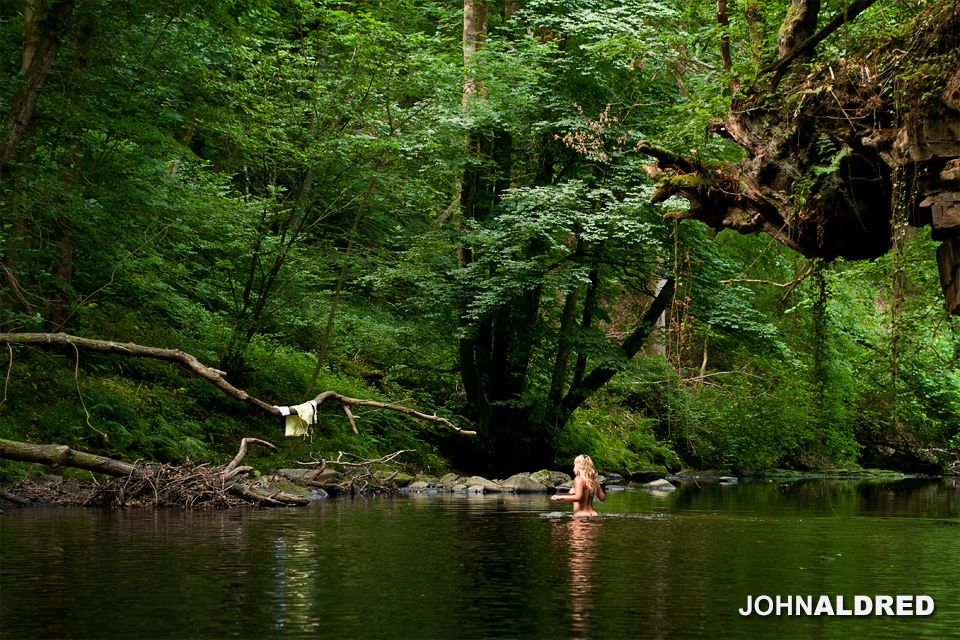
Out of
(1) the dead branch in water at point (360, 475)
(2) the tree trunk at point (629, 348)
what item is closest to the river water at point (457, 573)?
(1) the dead branch in water at point (360, 475)

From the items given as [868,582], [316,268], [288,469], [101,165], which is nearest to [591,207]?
[316,268]

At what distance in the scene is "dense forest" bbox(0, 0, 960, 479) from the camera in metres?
11.6

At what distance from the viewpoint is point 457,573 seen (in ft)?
29.3

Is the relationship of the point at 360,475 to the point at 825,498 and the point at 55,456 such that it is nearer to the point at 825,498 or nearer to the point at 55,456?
the point at 55,456

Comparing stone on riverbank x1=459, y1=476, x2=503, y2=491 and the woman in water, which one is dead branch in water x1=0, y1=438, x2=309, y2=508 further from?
stone on riverbank x1=459, y1=476, x2=503, y2=491

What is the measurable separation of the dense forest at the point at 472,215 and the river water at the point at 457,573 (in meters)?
1.93

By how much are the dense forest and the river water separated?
1.93m

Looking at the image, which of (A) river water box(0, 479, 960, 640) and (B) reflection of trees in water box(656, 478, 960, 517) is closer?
(A) river water box(0, 479, 960, 640)

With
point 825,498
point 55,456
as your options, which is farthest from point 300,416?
point 825,498

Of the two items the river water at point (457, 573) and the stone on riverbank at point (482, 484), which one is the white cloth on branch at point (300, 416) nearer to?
the river water at point (457, 573)

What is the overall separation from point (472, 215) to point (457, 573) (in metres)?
18.5

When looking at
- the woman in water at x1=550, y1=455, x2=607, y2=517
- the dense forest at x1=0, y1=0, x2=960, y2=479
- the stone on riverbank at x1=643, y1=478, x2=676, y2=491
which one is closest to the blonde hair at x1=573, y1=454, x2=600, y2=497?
the woman in water at x1=550, y1=455, x2=607, y2=517

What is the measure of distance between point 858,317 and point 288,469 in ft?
72.3

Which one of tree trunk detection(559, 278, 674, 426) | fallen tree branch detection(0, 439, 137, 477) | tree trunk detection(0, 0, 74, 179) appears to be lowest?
fallen tree branch detection(0, 439, 137, 477)
